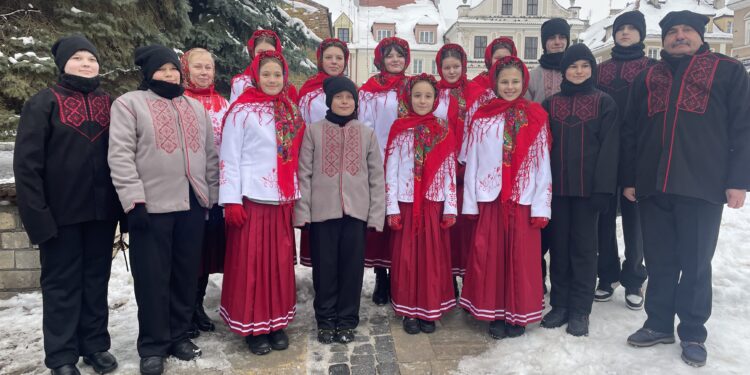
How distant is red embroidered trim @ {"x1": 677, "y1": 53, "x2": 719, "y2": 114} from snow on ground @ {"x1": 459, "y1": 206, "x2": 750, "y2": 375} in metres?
1.71

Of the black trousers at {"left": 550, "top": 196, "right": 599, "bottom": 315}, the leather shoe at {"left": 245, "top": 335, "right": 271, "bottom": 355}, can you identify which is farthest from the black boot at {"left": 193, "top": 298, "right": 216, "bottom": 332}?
the black trousers at {"left": 550, "top": 196, "right": 599, "bottom": 315}

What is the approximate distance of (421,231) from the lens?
3.81 metres

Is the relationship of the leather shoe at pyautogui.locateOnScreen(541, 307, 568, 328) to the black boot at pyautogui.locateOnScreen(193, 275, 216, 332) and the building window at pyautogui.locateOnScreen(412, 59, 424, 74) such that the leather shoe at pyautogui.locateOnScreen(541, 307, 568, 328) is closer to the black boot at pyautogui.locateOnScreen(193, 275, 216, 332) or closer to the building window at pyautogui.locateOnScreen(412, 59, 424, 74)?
the black boot at pyautogui.locateOnScreen(193, 275, 216, 332)

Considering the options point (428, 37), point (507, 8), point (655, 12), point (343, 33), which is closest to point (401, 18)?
point (428, 37)

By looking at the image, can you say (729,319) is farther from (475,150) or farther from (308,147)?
(308,147)

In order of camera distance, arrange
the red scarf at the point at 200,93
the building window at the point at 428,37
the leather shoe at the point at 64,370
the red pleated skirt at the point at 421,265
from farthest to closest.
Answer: the building window at the point at 428,37, the red scarf at the point at 200,93, the red pleated skirt at the point at 421,265, the leather shoe at the point at 64,370

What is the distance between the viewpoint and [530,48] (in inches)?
1416

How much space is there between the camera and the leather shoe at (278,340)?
11.5ft

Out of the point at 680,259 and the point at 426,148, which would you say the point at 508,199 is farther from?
the point at 680,259

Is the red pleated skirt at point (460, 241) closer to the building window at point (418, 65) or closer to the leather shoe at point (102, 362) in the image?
the leather shoe at point (102, 362)

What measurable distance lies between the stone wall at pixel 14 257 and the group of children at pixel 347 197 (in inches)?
76.1

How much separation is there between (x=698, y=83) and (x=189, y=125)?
11.3ft

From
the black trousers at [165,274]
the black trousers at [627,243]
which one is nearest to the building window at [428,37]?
the black trousers at [627,243]

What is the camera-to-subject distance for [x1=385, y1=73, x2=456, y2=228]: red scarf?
3.74 metres
